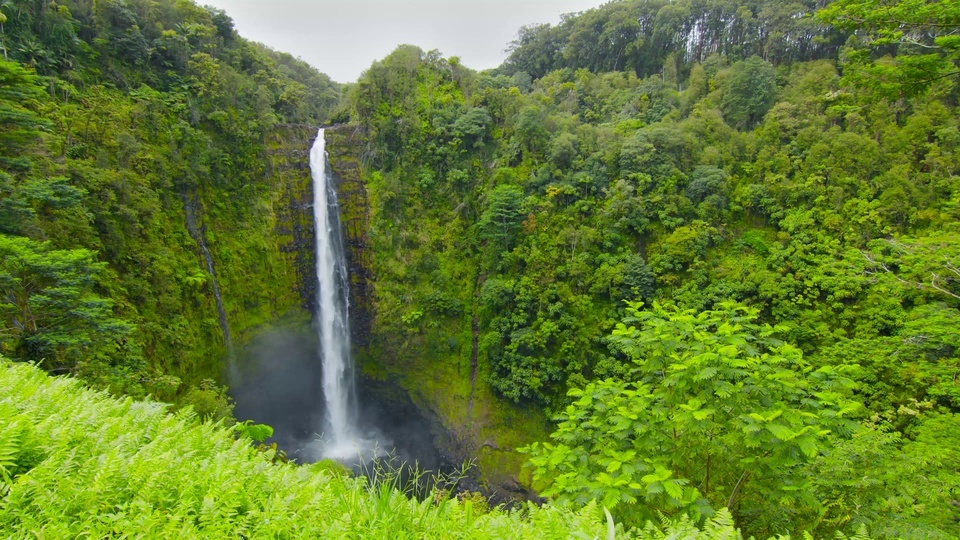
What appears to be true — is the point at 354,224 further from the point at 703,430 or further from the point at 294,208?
the point at 703,430

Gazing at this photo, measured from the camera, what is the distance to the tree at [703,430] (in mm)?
3312

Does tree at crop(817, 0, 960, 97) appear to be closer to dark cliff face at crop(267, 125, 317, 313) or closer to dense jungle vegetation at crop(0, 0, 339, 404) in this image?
dense jungle vegetation at crop(0, 0, 339, 404)

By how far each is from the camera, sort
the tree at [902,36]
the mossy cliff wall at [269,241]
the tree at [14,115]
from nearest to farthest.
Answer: the tree at [902,36], the tree at [14,115], the mossy cliff wall at [269,241]

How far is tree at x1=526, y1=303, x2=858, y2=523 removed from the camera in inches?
130

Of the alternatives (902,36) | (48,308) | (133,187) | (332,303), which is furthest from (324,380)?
(902,36)

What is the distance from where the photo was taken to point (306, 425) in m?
18.5

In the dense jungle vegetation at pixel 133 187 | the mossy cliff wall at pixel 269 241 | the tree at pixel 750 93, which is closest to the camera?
the dense jungle vegetation at pixel 133 187

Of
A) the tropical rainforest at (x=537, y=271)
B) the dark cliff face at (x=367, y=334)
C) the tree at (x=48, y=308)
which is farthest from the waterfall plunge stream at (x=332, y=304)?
the tree at (x=48, y=308)

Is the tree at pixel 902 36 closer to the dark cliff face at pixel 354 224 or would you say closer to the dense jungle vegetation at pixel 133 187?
the dense jungle vegetation at pixel 133 187

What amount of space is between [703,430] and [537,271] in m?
13.2

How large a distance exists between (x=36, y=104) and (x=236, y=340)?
30.8 ft

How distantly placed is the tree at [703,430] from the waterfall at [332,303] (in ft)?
56.1

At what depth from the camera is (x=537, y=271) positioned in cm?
1686

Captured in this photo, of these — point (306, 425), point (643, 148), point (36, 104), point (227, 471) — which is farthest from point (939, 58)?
point (306, 425)
